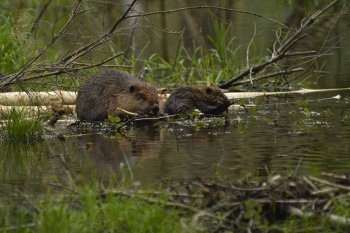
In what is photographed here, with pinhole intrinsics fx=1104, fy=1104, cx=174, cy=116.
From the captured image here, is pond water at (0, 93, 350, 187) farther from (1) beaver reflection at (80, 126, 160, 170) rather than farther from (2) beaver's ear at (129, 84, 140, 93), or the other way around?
(2) beaver's ear at (129, 84, 140, 93)

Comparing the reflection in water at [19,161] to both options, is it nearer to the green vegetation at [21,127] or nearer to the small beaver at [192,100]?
the green vegetation at [21,127]

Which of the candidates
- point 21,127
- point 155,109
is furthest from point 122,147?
point 155,109

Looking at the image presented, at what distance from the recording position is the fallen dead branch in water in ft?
17.2

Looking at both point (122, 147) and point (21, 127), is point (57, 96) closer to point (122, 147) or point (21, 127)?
point (21, 127)

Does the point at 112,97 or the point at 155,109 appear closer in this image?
the point at 155,109

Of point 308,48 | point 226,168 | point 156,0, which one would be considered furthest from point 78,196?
point 156,0

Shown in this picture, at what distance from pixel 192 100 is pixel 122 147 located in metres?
2.37

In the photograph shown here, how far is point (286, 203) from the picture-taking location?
5344mm

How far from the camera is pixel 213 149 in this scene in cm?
791

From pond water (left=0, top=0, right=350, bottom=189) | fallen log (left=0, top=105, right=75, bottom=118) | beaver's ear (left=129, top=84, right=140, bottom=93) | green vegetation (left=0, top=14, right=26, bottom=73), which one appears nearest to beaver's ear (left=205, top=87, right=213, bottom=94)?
pond water (left=0, top=0, right=350, bottom=189)

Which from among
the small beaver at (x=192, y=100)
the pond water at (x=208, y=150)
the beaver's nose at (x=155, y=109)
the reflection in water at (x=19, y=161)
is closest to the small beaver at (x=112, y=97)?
the beaver's nose at (x=155, y=109)

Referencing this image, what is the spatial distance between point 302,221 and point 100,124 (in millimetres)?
5480

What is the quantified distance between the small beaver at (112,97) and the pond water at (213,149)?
2.33ft

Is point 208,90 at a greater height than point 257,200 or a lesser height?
greater
